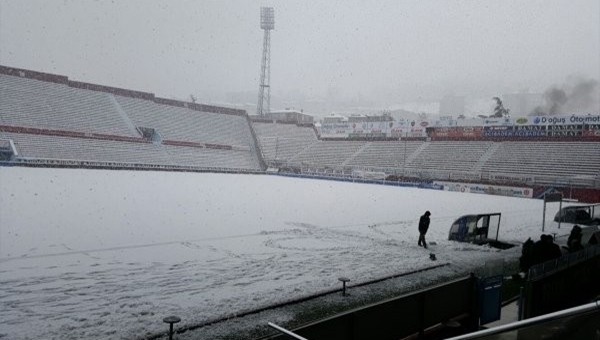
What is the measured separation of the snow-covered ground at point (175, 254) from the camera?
6715 mm

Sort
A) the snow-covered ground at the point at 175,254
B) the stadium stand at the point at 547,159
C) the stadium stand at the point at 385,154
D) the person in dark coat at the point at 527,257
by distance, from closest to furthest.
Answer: the snow-covered ground at the point at 175,254 → the person in dark coat at the point at 527,257 → the stadium stand at the point at 547,159 → the stadium stand at the point at 385,154

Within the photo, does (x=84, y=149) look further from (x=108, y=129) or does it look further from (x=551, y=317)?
(x=551, y=317)

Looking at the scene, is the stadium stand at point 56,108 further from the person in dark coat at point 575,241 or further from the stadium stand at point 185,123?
the person in dark coat at point 575,241

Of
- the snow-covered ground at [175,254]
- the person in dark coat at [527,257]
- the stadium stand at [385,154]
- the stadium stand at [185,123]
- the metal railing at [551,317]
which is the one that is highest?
the stadium stand at [185,123]

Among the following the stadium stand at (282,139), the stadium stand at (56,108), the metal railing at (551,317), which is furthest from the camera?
the stadium stand at (282,139)

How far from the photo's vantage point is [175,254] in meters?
10.7

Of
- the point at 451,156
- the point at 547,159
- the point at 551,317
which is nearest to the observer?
the point at 551,317

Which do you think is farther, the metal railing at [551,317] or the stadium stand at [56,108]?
the stadium stand at [56,108]

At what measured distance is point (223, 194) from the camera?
25672mm

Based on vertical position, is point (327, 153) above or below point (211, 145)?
below

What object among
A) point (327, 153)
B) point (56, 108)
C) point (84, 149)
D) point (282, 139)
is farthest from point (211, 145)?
point (56, 108)

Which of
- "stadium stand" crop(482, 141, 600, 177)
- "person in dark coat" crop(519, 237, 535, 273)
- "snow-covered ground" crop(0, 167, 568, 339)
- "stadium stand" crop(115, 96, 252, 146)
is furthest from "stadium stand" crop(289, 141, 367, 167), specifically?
"person in dark coat" crop(519, 237, 535, 273)

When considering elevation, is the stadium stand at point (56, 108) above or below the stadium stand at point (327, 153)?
above

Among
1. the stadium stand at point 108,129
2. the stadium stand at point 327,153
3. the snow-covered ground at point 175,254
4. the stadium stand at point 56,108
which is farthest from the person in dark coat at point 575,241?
the stadium stand at point 327,153
